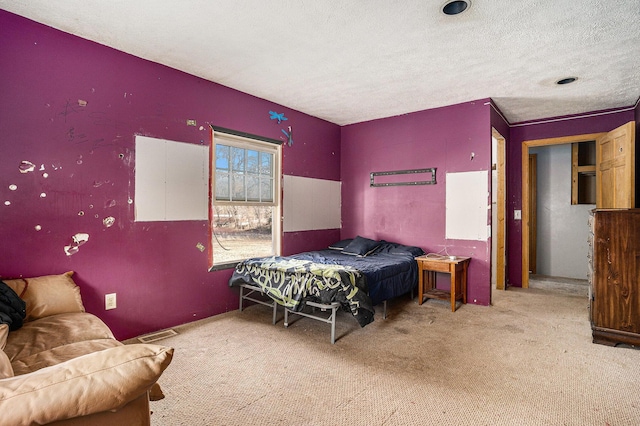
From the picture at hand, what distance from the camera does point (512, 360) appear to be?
259 cm

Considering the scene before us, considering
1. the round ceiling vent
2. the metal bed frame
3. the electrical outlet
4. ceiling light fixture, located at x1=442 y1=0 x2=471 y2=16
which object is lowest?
the metal bed frame

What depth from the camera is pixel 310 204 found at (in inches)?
187

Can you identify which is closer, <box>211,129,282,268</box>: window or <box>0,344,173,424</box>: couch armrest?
<box>0,344,173,424</box>: couch armrest

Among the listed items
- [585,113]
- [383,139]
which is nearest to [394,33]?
[383,139]

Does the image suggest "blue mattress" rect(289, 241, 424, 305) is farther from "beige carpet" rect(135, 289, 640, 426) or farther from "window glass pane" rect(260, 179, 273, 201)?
"window glass pane" rect(260, 179, 273, 201)

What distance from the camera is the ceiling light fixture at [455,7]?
7.08ft

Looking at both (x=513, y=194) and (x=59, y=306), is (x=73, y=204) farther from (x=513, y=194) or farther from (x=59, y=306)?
(x=513, y=194)

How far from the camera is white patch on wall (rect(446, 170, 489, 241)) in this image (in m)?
4.06

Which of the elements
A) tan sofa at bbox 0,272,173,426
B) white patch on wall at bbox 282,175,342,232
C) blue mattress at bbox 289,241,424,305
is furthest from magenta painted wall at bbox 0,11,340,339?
tan sofa at bbox 0,272,173,426

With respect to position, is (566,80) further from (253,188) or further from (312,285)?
(253,188)

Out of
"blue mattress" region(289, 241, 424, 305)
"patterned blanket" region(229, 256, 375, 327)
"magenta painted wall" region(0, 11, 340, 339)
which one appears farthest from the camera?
"blue mattress" region(289, 241, 424, 305)

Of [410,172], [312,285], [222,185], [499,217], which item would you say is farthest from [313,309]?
[499,217]

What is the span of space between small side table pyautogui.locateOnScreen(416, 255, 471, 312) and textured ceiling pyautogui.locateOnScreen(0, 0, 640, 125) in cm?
193

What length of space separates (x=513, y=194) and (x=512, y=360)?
321 centimetres
